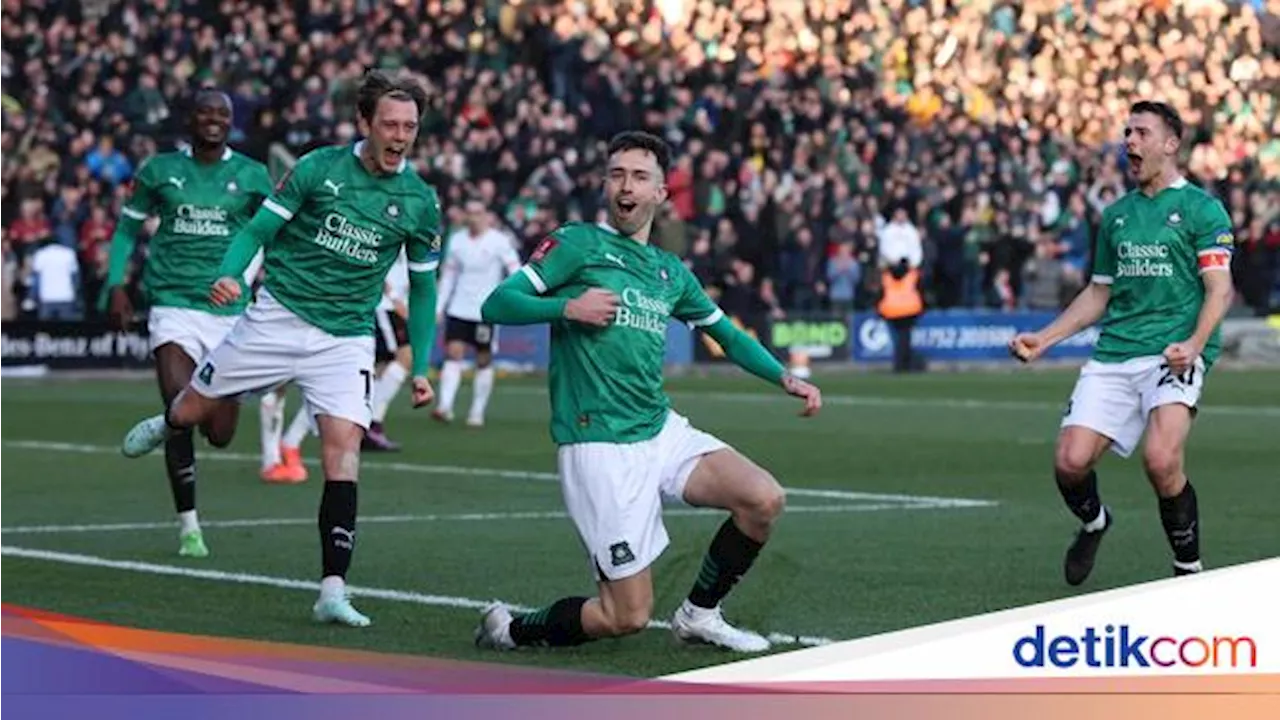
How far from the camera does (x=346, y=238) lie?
13219 mm

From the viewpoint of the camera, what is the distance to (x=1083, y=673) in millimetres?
9516

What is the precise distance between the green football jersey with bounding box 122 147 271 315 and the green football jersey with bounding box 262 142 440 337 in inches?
112

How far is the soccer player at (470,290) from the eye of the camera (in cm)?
2764

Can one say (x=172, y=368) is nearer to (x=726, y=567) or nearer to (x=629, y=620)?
(x=726, y=567)

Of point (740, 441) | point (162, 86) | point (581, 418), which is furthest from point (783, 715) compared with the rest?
point (162, 86)

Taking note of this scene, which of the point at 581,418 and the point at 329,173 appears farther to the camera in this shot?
the point at 329,173

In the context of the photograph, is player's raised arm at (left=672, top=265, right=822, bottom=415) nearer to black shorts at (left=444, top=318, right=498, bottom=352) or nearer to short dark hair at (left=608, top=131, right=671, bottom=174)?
short dark hair at (left=608, top=131, right=671, bottom=174)

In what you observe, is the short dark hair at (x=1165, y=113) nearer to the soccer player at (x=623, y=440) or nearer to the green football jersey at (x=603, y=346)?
the soccer player at (x=623, y=440)

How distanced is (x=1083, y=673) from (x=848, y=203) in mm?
33397

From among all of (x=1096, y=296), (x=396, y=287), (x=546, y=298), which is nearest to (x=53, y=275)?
(x=396, y=287)

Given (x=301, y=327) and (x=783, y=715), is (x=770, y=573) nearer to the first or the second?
(x=301, y=327)

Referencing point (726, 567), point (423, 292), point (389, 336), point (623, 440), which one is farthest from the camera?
point (389, 336)

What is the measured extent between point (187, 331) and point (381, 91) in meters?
3.95

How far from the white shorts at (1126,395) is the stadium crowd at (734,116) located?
838 inches
